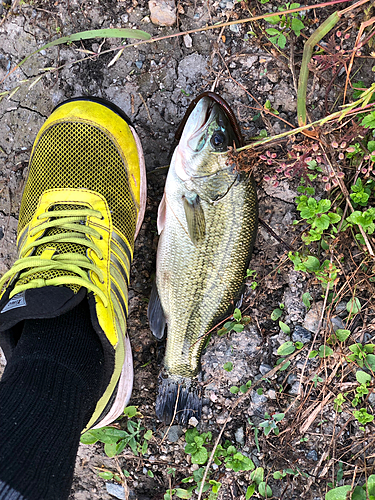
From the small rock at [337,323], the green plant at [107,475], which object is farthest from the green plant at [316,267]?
the green plant at [107,475]

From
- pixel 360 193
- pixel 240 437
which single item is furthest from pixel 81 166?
pixel 240 437

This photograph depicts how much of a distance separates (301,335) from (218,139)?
144cm

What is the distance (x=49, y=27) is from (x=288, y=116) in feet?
5.99

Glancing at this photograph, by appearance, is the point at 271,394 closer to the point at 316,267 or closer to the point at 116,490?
the point at 316,267

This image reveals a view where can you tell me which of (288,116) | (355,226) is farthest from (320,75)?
(355,226)

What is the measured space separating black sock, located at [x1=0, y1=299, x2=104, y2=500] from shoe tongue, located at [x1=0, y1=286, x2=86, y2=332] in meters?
0.15

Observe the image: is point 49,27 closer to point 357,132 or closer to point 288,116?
point 288,116

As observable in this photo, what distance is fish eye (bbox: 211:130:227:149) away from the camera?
246 cm

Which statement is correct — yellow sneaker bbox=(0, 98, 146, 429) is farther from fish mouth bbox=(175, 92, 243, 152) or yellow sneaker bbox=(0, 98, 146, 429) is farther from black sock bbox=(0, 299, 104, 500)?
fish mouth bbox=(175, 92, 243, 152)

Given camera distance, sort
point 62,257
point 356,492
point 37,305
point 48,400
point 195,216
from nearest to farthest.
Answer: point 48,400 < point 37,305 < point 62,257 < point 195,216 < point 356,492

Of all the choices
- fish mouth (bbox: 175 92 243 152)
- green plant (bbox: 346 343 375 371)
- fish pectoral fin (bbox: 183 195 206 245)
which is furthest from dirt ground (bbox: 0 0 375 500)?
fish pectoral fin (bbox: 183 195 206 245)

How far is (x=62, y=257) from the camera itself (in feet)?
7.83

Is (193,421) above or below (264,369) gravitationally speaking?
below

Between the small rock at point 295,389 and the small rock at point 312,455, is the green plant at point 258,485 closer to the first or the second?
the small rock at point 312,455
